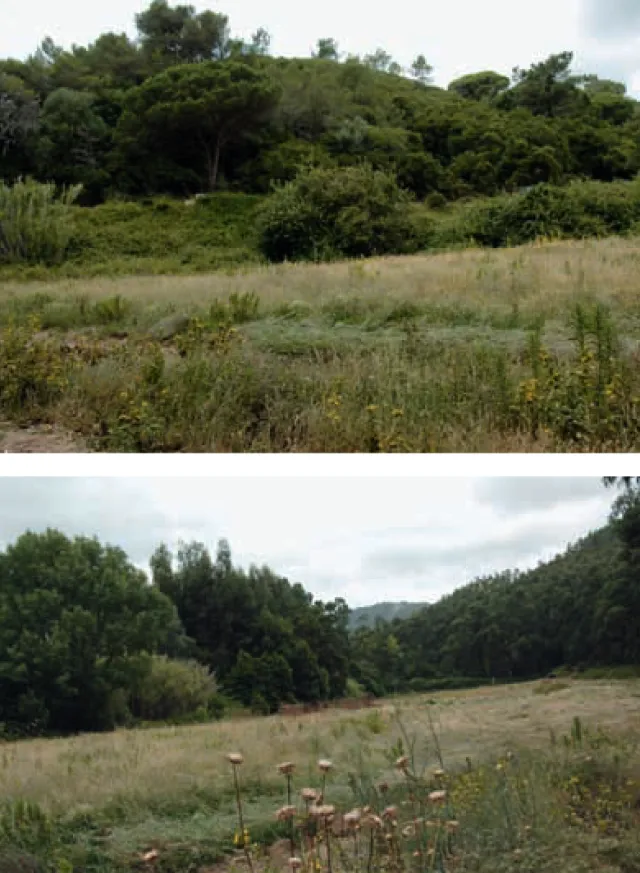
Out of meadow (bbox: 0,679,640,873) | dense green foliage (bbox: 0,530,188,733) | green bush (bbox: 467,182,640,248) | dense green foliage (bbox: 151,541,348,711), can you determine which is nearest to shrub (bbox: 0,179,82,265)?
green bush (bbox: 467,182,640,248)

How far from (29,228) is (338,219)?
26.2ft

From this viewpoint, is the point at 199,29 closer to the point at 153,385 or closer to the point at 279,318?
the point at 279,318

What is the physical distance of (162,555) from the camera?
3.58 m

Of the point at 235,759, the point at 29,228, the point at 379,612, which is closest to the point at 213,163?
the point at 29,228

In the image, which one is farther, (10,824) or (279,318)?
(279,318)

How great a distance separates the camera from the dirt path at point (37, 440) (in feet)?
15.5

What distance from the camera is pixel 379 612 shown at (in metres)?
3.64

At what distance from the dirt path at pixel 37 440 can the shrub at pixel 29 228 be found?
17.4 metres

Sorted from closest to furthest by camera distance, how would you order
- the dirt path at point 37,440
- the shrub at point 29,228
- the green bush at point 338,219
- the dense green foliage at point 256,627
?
1. the dense green foliage at point 256,627
2. the dirt path at point 37,440
3. the shrub at point 29,228
4. the green bush at point 338,219

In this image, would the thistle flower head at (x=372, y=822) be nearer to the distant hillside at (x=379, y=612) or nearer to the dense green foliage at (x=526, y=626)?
the dense green foliage at (x=526, y=626)

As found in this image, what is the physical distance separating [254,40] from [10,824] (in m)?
47.3

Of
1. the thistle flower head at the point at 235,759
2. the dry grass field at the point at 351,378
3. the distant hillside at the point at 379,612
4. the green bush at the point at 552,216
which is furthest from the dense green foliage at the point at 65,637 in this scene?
the green bush at the point at 552,216

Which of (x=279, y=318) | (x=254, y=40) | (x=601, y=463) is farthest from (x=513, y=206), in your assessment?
(x=254, y=40)

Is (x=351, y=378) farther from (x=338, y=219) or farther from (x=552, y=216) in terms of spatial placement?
(x=552, y=216)
